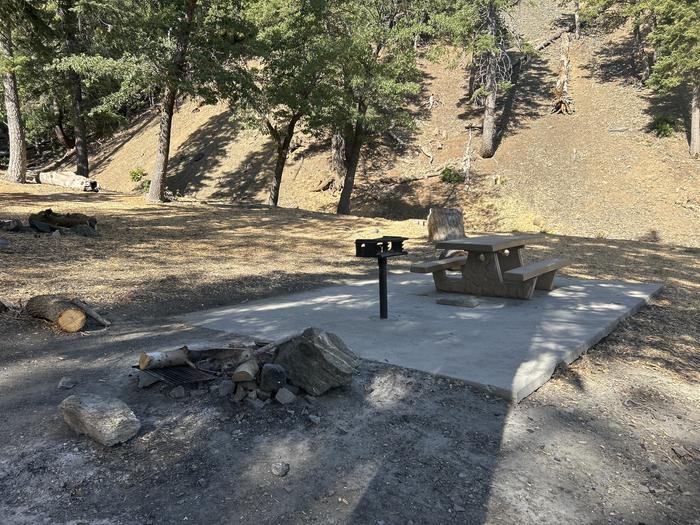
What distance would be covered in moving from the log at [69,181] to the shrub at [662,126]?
24153 millimetres

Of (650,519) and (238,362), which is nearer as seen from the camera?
(650,519)

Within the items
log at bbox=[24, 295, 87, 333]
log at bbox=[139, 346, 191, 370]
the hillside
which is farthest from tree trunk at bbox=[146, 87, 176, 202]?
log at bbox=[139, 346, 191, 370]

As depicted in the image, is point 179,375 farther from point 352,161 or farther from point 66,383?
point 352,161

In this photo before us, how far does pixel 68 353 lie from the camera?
14.5ft

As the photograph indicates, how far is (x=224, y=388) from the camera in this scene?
3.40 meters

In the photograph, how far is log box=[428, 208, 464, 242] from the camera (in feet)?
39.3

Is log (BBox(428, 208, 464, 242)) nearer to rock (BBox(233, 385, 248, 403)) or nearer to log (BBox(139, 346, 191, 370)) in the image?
log (BBox(139, 346, 191, 370))

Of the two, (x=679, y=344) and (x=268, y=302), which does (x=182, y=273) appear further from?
(x=679, y=344)

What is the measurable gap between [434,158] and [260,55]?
12365mm

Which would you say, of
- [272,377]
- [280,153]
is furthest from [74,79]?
[272,377]

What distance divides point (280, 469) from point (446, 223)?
9908mm

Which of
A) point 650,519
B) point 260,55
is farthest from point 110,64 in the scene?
point 650,519

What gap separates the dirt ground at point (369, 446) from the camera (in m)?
2.39

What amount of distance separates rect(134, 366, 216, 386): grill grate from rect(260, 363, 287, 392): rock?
1.38 feet
